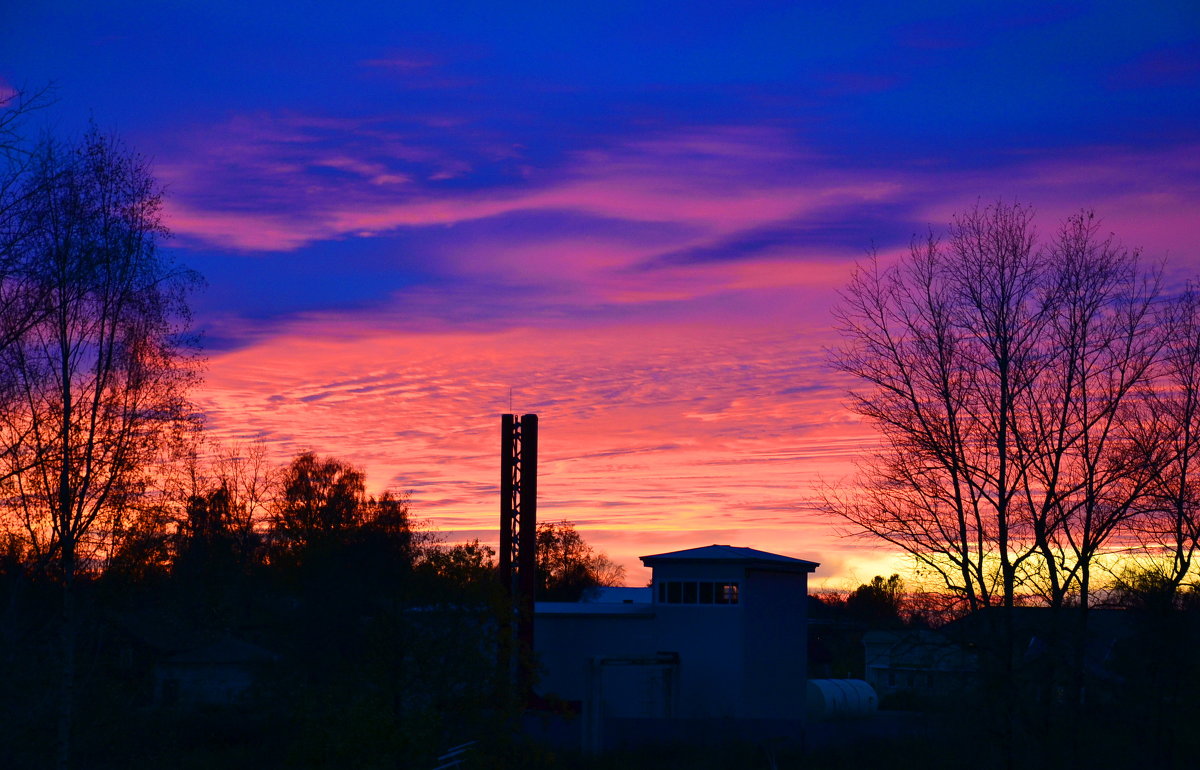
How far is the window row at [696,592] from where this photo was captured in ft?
146

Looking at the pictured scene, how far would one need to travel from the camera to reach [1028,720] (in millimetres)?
20594

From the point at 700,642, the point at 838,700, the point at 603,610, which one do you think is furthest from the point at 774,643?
the point at 838,700

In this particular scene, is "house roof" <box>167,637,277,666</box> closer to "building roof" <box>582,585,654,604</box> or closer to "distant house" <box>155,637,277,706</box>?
"distant house" <box>155,637,277,706</box>

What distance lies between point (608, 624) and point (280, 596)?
1798 centimetres

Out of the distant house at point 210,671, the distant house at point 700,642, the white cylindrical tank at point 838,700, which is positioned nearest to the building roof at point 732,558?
the distant house at point 700,642

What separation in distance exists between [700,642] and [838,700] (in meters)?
10.9

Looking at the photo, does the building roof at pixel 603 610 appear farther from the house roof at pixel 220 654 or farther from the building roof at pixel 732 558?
the house roof at pixel 220 654

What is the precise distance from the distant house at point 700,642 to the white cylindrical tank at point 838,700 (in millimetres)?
4727

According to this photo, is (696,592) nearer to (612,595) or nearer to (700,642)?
(700,642)

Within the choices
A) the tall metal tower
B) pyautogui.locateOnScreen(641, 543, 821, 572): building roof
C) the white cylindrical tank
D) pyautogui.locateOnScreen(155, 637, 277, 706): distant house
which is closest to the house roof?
pyautogui.locateOnScreen(155, 637, 277, 706): distant house

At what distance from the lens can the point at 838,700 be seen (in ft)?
169

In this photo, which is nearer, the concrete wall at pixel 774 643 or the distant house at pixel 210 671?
the concrete wall at pixel 774 643

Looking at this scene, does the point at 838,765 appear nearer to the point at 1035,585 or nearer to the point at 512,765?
the point at 1035,585

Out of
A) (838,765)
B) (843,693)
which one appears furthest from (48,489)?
(843,693)
